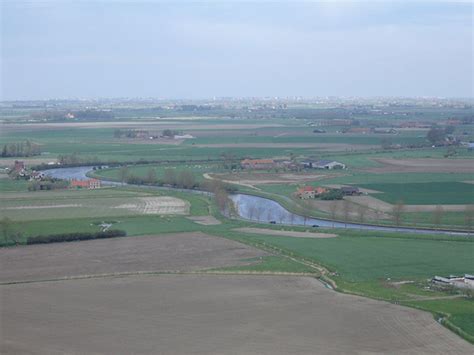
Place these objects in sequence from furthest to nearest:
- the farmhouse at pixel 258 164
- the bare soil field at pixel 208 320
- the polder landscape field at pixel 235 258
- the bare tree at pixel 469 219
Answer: the farmhouse at pixel 258 164 < the bare tree at pixel 469 219 < the polder landscape field at pixel 235 258 < the bare soil field at pixel 208 320

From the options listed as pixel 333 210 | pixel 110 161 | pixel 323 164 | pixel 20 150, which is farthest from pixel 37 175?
pixel 333 210

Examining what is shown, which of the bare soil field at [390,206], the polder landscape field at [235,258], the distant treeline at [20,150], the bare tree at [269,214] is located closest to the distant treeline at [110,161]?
the polder landscape field at [235,258]

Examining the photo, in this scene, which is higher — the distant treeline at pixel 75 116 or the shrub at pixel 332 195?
the distant treeline at pixel 75 116

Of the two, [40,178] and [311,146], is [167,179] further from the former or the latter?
[311,146]

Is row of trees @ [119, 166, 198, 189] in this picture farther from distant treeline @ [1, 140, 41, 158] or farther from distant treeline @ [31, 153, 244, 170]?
distant treeline @ [1, 140, 41, 158]

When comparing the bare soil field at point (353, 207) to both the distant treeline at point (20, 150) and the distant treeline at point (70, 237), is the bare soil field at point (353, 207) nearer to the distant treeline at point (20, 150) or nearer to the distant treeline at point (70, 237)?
the distant treeline at point (70, 237)

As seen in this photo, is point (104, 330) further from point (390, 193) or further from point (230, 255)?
point (390, 193)
